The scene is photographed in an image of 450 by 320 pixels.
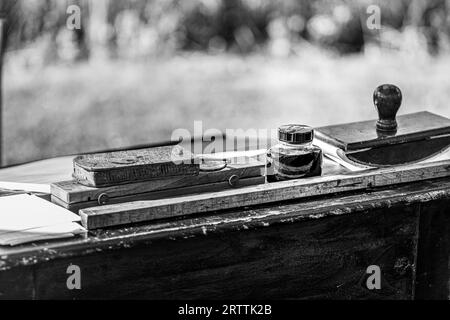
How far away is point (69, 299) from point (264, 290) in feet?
1.38

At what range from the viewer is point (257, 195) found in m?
1.85

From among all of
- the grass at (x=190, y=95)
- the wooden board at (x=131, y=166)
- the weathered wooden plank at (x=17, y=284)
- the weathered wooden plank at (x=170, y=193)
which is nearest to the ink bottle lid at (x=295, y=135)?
the weathered wooden plank at (x=170, y=193)

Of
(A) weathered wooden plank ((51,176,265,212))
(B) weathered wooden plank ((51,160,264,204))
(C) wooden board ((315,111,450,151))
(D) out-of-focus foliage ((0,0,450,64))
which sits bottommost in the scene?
(A) weathered wooden plank ((51,176,265,212))

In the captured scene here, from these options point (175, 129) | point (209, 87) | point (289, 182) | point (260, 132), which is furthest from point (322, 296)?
point (209, 87)

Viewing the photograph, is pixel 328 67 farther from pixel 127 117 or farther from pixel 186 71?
pixel 127 117

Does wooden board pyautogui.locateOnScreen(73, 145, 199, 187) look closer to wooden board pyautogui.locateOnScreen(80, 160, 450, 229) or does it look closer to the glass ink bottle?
wooden board pyautogui.locateOnScreen(80, 160, 450, 229)

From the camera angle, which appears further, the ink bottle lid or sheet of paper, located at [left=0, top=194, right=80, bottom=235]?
the ink bottle lid

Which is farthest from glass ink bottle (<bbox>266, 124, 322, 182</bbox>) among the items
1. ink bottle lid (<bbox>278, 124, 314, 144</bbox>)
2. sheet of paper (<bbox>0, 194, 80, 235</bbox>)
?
sheet of paper (<bbox>0, 194, 80, 235</bbox>)

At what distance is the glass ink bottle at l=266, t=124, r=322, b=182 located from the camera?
1936 mm

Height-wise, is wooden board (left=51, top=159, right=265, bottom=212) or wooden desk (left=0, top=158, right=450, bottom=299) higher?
wooden board (left=51, top=159, right=265, bottom=212)

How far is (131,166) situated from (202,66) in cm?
423

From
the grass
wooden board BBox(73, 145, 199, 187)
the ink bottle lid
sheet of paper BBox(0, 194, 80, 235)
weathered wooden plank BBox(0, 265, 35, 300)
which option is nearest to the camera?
weathered wooden plank BBox(0, 265, 35, 300)

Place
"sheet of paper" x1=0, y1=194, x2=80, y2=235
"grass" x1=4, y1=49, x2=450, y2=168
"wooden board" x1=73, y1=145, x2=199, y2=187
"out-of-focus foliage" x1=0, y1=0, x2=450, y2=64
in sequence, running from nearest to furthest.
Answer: "sheet of paper" x1=0, y1=194, x2=80, y2=235 < "wooden board" x1=73, y1=145, x2=199, y2=187 < "grass" x1=4, y1=49, x2=450, y2=168 < "out-of-focus foliage" x1=0, y1=0, x2=450, y2=64

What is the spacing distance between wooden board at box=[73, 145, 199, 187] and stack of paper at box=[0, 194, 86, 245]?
9 cm
